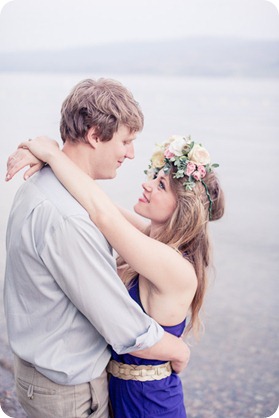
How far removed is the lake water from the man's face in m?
1.12

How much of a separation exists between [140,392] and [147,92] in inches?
60.8

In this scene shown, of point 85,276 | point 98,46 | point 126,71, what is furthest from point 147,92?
point 85,276

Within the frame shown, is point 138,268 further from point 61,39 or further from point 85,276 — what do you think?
point 61,39

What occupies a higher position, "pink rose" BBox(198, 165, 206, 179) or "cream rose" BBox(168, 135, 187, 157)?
"cream rose" BBox(168, 135, 187, 157)

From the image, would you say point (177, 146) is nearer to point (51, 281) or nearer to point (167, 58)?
point (51, 281)

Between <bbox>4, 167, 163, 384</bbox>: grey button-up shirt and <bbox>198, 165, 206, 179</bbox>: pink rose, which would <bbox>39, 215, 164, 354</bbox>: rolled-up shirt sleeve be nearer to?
<bbox>4, 167, 163, 384</bbox>: grey button-up shirt

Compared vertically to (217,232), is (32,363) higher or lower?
higher

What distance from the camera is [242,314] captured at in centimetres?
337

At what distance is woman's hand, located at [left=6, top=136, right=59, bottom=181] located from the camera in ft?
6.52

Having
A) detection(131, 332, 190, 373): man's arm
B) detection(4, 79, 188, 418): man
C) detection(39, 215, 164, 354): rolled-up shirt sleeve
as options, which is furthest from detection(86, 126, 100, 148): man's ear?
detection(131, 332, 190, 373): man's arm

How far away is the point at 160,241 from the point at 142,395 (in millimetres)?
492

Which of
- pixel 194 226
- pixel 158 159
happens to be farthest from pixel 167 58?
pixel 194 226

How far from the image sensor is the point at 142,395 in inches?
83.4

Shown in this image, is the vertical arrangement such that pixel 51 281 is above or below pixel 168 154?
below
